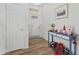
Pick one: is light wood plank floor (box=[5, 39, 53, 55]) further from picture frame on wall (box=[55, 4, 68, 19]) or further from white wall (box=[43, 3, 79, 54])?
picture frame on wall (box=[55, 4, 68, 19])

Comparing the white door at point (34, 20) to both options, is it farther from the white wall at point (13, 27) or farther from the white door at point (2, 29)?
the white door at point (2, 29)

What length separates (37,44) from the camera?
173 cm

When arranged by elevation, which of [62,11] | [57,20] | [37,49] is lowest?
[37,49]

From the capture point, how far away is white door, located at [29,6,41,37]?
5.59 ft

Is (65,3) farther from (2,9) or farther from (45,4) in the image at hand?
(2,9)

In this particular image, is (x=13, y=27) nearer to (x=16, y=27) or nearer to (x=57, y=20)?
(x=16, y=27)

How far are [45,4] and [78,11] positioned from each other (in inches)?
19.1

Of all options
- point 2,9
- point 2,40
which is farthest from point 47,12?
point 2,40

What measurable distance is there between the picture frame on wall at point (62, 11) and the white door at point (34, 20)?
0.28 m

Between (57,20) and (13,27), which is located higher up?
(57,20)

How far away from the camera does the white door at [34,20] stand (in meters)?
1.70

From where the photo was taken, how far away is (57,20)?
1703 millimetres

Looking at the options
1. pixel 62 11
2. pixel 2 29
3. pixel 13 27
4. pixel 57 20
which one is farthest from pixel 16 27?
pixel 62 11

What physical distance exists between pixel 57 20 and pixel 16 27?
24.3 inches
